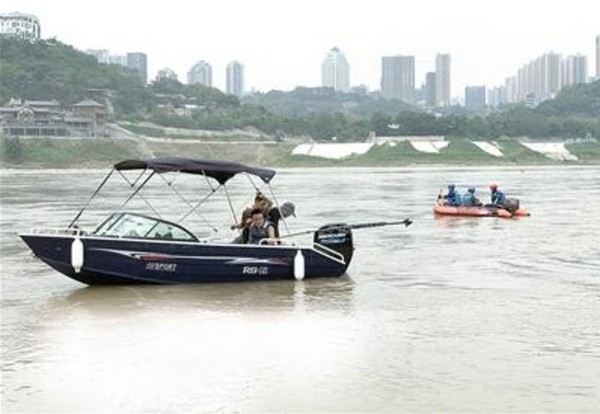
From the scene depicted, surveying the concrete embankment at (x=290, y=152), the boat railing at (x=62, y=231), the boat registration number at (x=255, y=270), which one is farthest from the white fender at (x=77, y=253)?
the concrete embankment at (x=290, y=152)

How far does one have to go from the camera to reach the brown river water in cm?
1001

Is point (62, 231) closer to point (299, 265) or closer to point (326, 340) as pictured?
point (299, 265)

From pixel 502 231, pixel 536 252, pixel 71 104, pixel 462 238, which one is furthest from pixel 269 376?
pixel 71 104

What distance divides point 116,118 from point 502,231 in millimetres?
122367

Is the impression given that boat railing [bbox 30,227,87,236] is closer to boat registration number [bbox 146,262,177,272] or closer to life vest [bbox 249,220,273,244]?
boat registration number [bbox 146,262,177,272]

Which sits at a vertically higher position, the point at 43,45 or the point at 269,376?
the point at 43,45

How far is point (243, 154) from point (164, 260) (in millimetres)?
111336

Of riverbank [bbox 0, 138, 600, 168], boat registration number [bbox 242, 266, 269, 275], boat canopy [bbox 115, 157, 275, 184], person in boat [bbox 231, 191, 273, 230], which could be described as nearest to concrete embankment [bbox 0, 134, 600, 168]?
riverbank [bbox 0, 138, 600, 168]

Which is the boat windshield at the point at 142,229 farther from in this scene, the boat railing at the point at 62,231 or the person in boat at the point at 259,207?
the person in boat at the point at 259,207

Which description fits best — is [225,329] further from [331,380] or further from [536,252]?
[536,252]

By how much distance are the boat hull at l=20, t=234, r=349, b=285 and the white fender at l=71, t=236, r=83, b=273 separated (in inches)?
2.5

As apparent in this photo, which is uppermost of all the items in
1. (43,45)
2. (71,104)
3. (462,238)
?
(43,45)

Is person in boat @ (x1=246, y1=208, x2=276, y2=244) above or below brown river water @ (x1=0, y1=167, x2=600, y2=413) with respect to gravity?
above

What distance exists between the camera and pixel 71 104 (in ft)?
466
